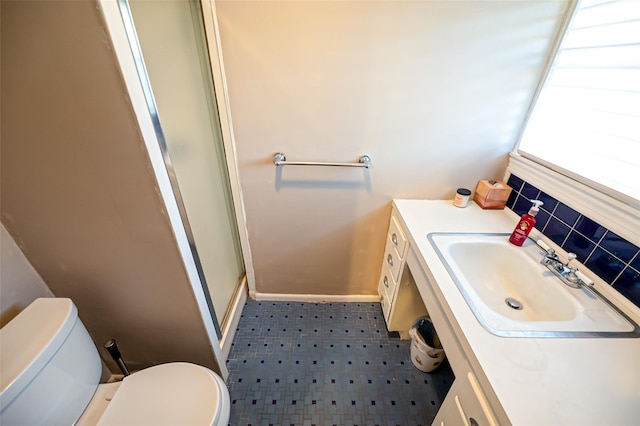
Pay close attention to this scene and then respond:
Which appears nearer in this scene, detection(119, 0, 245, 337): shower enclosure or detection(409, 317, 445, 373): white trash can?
detection(119, 0, 245, 337): shower enclosure

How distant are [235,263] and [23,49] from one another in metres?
1.35

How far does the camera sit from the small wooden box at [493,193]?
129cm

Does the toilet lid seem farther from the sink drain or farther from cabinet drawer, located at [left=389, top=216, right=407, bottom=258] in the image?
the sink drain

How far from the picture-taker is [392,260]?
142 cm

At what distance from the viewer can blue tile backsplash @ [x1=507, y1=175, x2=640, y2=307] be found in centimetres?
80

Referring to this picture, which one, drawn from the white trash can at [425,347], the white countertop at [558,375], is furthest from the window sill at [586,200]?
the white trash can at [425,347]

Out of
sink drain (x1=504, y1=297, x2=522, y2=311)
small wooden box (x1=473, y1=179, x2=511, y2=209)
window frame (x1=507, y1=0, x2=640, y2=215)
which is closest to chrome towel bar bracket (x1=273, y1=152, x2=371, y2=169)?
small wooden box (x1=473, y1=179, x2=511, y2=209)

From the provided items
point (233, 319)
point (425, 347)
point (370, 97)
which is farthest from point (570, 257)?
point (233, 319)

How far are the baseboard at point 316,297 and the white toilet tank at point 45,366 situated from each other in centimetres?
101

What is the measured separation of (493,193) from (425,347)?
87 centimetres

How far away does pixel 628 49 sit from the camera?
31.5 inches

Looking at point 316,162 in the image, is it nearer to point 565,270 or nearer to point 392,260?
point 392,260

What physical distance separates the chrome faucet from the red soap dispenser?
82 mm

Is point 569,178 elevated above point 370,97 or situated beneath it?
situated beneath
